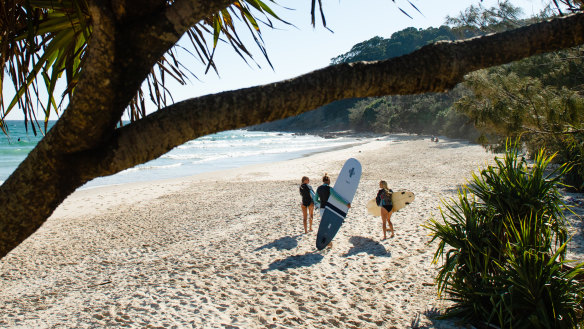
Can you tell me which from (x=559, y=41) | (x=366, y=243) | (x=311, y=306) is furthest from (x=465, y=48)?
(x=366, y=243)

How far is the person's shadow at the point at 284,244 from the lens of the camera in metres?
6.56

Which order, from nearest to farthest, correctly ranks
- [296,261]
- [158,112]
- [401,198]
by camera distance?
[158,112] → [296,261] → [401,198]

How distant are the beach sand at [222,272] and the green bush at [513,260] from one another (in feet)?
1.55

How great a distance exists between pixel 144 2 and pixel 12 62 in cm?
83

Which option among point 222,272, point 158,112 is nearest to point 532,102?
point 222,272

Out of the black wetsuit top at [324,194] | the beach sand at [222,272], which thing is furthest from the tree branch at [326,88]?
the black wetsuit top at [324,194]

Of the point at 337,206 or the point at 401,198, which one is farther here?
the point at 401,198

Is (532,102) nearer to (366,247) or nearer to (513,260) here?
(366,247)

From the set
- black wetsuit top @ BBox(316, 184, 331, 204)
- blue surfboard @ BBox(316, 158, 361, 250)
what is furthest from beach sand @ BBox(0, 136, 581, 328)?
black wetsuit top @ BBox(316, 184, 331, 204)

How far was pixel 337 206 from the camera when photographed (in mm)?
6602

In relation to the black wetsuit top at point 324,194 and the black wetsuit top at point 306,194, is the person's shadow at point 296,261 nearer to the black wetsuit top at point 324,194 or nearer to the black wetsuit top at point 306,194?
the black wetsuit top at point 324,194

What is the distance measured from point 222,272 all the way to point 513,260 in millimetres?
3757

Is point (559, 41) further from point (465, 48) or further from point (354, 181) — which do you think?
point (354, 181)

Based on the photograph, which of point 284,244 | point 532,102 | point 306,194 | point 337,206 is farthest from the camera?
point 306,194
